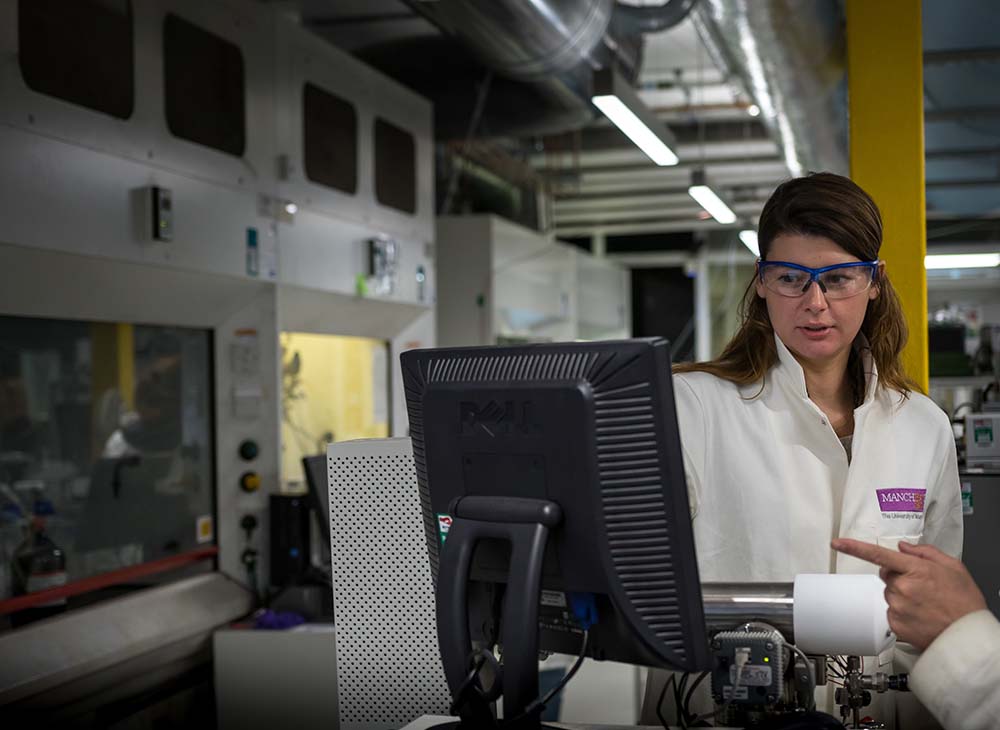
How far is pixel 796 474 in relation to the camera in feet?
5.27

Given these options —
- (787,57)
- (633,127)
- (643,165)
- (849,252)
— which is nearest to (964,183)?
(643,165)

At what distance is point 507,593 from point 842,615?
353mm

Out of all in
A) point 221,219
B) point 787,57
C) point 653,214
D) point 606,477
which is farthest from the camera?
point 653,214

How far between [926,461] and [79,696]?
2168 mm

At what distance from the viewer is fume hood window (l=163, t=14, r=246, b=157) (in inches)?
120

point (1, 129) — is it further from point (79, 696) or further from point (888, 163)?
point (888, 163)

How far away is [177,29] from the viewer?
308 centimetres

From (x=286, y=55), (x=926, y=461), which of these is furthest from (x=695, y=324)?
(x=926, y=461)

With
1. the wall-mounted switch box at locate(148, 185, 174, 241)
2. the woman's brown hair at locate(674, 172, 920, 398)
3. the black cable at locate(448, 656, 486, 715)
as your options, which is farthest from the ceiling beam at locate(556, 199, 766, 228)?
the black cable at locate(448, 656, 486, 715)

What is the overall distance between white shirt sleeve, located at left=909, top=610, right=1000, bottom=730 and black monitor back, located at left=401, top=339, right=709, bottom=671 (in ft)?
0.83

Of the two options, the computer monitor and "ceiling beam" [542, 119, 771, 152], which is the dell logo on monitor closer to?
the computer monitor

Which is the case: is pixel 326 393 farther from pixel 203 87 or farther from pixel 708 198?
pixel 708 198

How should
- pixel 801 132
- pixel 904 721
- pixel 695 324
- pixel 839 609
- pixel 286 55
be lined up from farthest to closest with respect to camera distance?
pixel 695 324 < pixel 801 132 < pixel 286 55 < pixel 904 721 < pixel 839 609

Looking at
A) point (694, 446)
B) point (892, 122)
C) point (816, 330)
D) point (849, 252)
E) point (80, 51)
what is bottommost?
point (694, 446)
